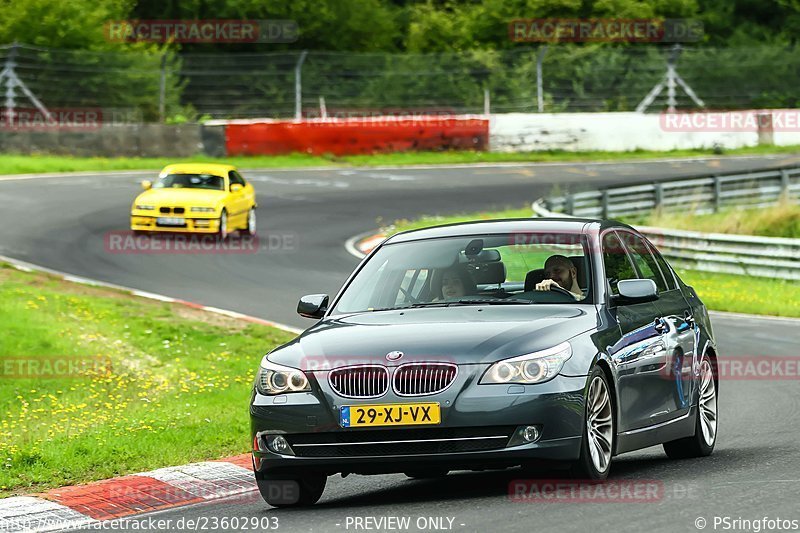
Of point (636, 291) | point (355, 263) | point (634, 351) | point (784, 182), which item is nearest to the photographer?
point (636, 291)

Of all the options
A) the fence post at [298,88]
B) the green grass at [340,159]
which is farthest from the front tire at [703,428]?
the fence post at [298,88]

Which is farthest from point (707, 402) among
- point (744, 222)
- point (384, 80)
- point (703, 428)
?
point (384, 80)

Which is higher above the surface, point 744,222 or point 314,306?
point 314,306

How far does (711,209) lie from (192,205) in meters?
12.0

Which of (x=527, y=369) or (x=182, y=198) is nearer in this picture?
(x=527, y=369)

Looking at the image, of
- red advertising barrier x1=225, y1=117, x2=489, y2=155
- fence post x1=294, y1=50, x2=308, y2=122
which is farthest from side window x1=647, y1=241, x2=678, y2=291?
fence post x1=294, y1=50, x2=308, y2=122

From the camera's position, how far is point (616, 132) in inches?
1756

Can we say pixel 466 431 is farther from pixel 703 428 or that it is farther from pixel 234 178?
pixel 234 178

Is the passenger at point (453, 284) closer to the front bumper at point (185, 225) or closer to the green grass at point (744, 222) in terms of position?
the front bumper at point (185, 225)

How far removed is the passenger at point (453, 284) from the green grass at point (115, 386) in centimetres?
235

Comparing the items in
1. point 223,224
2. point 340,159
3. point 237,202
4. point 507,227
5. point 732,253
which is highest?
point 507,227

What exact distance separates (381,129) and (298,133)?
2216 mm

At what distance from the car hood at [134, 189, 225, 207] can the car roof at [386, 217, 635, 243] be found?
59.9ft

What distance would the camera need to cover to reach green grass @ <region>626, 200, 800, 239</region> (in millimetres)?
31266
